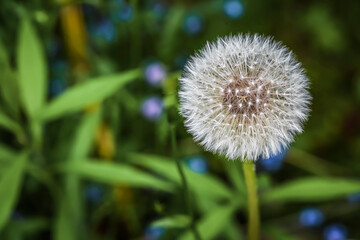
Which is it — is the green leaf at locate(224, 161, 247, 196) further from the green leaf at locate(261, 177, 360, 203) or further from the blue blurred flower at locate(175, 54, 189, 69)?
the blue blurred flower at locate(175, 54, 189, 69)

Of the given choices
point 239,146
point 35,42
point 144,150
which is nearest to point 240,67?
point 239,146

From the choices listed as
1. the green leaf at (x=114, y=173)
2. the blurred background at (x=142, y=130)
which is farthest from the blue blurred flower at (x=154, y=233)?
the green leaf at (x=114, y=173)

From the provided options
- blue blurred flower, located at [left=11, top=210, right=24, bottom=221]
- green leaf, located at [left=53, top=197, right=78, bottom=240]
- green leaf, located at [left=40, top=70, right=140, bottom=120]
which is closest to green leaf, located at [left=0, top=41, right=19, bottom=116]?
green leaf, located at [left=40, top=70, right=140, bottom=120]

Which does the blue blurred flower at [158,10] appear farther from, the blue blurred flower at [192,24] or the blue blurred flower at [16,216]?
the blue blurred flower at [16,216]

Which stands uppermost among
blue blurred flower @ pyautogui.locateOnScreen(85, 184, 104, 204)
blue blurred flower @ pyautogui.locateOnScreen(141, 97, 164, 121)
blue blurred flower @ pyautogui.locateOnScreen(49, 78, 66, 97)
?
blue blurred flower @ pyautogui.locateOnScreen(49, 78, 66, 97)

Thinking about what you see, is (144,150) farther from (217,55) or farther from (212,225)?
(217,55)

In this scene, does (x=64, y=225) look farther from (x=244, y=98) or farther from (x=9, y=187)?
(x=244, y=98)
